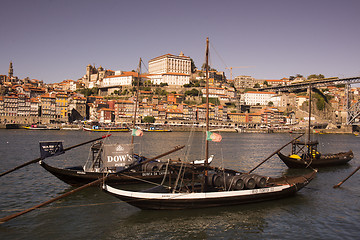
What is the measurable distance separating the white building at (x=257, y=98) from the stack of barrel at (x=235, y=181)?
12105 cm

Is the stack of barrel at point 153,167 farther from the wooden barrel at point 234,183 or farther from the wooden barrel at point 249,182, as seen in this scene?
the wooden barrel at point 249,182

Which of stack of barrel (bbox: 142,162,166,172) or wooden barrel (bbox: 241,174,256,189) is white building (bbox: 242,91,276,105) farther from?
wooden barrel (bbox: 241,174,256,189)

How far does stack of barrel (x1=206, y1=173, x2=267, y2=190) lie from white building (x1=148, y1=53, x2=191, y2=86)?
119239 mm

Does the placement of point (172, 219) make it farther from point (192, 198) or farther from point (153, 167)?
point (153, 167)

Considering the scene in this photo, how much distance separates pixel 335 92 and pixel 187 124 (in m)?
87.6

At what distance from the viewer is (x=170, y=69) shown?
469 feet

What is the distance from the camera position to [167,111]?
108 m

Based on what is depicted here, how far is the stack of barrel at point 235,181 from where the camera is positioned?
14923 mm

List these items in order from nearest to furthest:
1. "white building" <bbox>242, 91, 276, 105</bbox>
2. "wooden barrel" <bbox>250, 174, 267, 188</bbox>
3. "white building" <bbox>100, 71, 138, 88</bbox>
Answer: "wooden barrel" <bbox>250, 174, 267, 188</bbox>, "white building" <bbox>100, 71, 138, 88</bbox>, "white building" <bbox>242, 91, 276, 105</bbox>

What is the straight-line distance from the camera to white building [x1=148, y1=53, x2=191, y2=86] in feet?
438

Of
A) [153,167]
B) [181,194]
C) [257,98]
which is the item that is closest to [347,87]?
[257,98]

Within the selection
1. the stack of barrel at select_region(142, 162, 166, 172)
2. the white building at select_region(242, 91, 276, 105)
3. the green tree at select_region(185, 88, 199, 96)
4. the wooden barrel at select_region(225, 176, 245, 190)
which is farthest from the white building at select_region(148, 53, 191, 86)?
the wooden barrel at select_region(225, 176, 245, 190)

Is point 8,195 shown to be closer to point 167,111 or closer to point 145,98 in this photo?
point 167,111

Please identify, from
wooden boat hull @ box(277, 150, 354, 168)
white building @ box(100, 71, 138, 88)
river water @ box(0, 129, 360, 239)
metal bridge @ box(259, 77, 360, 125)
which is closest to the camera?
river water @ box(0, 129, 360, 239)
